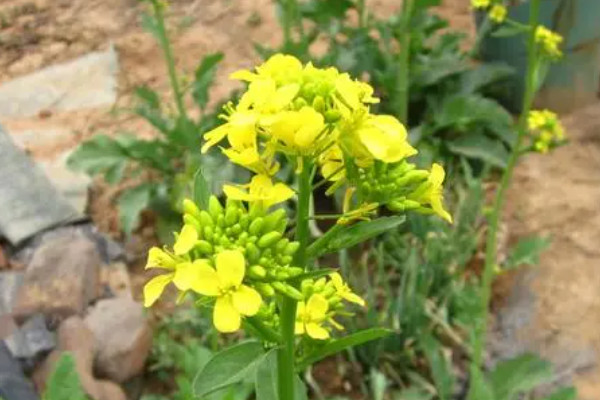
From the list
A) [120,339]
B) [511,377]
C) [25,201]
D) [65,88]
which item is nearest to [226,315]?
[511,377]

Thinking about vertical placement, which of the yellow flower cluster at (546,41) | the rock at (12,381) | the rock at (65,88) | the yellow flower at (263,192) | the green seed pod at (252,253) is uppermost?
the yellow flower at (263,192)

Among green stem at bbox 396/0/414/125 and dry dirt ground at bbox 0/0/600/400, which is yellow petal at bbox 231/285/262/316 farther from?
green stem at bbox 396/0/414/125

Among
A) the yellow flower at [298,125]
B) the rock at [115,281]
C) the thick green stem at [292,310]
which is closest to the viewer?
the yellow flower at [298,125]

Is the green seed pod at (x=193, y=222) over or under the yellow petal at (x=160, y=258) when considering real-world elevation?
over

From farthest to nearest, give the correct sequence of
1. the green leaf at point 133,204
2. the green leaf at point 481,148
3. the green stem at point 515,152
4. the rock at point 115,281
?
the green leaf at point 481,148 < the green leaf at point 133,204 < the rock at point 115,281 < the green stem at point 515,152

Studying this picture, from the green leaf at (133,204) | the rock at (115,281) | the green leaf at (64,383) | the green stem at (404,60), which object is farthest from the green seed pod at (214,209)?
the green stem at (404,60)

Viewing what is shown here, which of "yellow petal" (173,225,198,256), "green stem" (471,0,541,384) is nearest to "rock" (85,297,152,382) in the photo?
"green stem" (471,0,541,384)

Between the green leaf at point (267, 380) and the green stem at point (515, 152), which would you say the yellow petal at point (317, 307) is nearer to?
the green leaf at point (267, 380)
